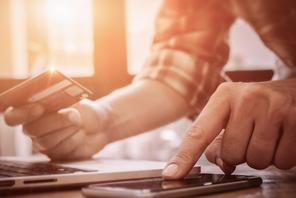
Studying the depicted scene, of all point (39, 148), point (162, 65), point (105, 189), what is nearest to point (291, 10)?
point (162, 65)

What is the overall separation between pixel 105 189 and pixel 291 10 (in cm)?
112

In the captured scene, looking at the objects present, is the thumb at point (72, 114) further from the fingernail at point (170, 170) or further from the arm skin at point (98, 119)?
the fingernail at point (170, 170)

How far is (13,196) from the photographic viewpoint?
570 millimetres

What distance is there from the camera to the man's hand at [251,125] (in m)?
0.63

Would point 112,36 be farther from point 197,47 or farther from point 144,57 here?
point 197,47

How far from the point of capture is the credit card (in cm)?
72

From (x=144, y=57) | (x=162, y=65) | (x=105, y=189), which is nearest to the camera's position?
(x=105, y=189)

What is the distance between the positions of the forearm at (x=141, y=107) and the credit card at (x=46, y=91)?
360mm

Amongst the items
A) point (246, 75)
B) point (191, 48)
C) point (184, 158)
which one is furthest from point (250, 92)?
point (246, 75)

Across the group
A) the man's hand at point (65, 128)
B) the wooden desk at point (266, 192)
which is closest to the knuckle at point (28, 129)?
the man's hand at point (65, 128)

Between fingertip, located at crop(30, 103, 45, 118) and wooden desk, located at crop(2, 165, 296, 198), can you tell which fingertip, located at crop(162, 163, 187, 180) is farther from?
fingertip, located at crop(30, 103, 45, 118)

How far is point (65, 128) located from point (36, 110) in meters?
0.11

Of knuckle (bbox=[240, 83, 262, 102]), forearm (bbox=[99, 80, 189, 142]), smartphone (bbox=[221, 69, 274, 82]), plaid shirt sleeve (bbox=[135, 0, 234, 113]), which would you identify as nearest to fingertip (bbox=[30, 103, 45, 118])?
forearm (bbox=[99, 80, 189, 142])

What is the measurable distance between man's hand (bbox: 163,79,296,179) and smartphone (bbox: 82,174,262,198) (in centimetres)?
8
